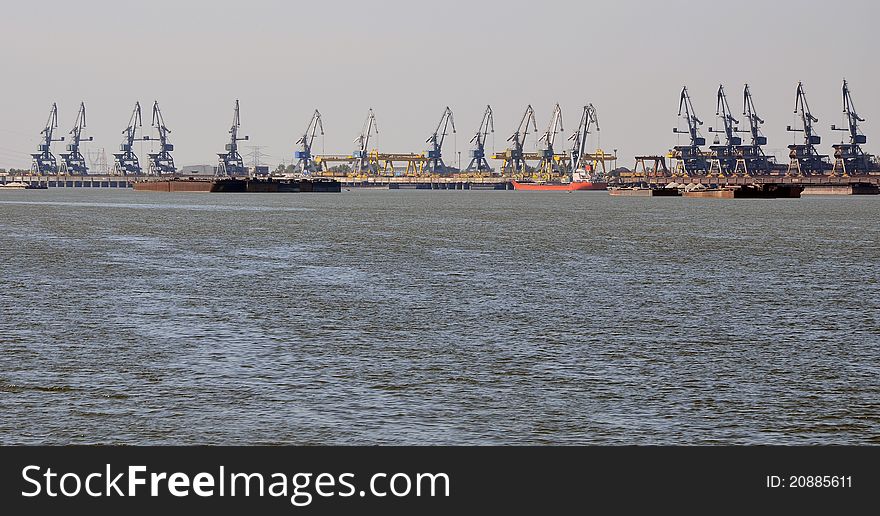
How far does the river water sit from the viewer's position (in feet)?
73.5

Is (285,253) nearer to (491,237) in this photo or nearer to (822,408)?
(491,237)

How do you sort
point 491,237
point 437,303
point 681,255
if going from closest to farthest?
point 437,303 → point 681,255 → point 491,237

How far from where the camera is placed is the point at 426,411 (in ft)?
77.1

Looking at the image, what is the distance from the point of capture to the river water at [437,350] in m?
22.4

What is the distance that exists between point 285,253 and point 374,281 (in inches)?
808

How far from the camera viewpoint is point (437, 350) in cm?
3116

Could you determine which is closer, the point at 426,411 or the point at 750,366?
the point at 426,411

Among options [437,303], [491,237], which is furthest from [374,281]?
[491,237]

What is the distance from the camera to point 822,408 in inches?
944
